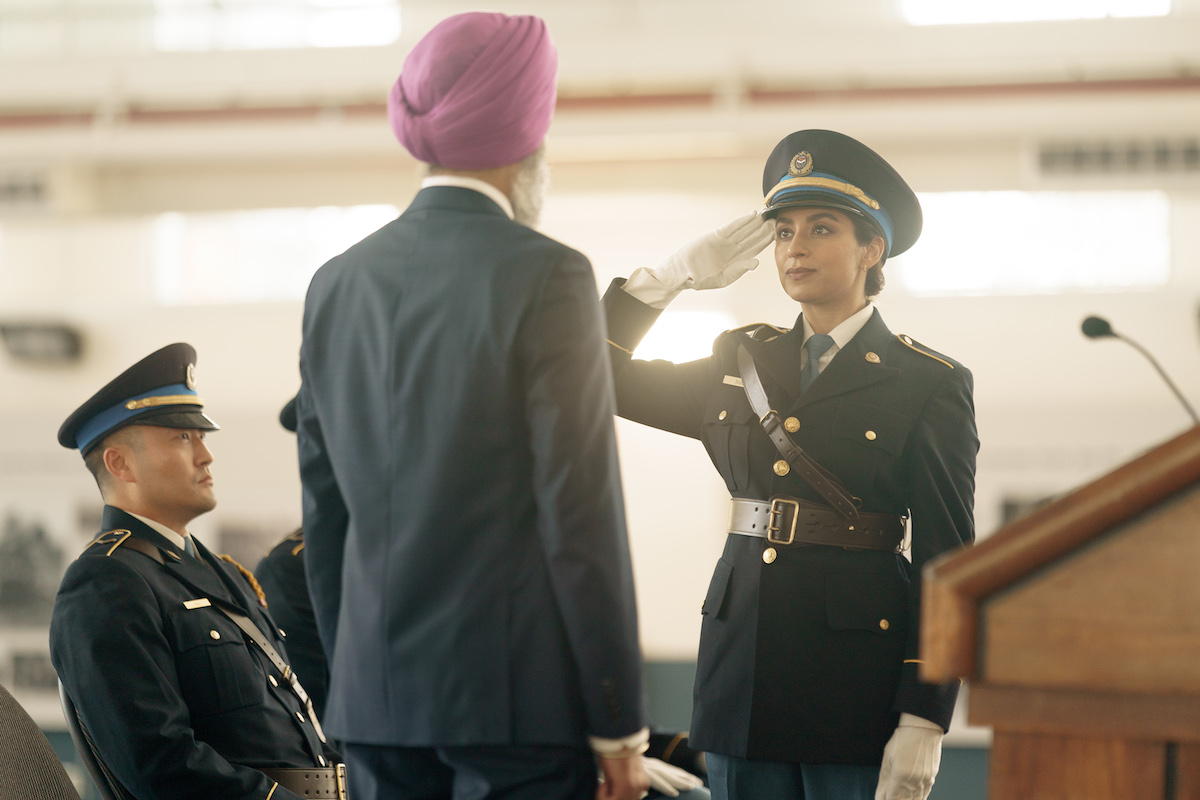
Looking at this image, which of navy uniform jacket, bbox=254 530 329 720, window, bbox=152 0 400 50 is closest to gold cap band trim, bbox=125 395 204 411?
navy uniform jacket, bbox=254 530 329 720

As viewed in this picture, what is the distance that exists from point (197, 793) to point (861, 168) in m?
1.49

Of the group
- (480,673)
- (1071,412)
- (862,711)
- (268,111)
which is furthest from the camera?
(268,111)

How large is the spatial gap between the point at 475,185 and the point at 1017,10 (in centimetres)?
505

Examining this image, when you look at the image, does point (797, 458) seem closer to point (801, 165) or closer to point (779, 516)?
point (779, 516)

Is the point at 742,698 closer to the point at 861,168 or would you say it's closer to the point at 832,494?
the point at 832,494

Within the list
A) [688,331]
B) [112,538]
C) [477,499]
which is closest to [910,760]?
[477,499]

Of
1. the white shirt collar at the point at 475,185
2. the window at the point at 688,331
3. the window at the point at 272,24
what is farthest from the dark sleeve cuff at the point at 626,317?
the window at the point at 272,24

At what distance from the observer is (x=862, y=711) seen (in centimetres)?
146

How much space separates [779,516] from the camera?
1517mm

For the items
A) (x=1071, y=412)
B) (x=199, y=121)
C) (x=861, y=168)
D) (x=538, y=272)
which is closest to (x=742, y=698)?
(x=538, y=272)

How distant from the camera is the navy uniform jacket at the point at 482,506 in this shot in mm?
1061

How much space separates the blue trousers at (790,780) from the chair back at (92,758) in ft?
3.48

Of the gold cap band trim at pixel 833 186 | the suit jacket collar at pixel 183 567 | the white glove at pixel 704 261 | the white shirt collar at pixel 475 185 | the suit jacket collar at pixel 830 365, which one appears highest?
the gold cap band trim at pixel 833 186

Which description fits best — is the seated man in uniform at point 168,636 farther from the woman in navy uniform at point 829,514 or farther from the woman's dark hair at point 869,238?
the woman's dark hair at point 869,238
